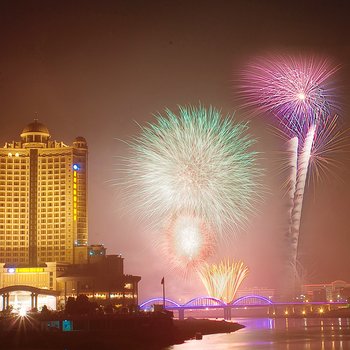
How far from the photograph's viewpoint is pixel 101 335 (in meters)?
118

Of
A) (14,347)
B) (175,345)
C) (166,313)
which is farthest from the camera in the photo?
(166,313)

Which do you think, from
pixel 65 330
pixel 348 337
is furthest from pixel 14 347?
pixel 348 337

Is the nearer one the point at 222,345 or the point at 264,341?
the point at 222,345

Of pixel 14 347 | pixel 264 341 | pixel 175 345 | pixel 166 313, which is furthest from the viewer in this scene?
pixel 166 313

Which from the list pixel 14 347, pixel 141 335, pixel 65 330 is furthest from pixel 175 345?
pixel 14 347

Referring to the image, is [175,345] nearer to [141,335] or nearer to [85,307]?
[141,335]

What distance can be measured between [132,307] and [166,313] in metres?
11.1

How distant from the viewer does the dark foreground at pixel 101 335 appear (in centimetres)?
10844

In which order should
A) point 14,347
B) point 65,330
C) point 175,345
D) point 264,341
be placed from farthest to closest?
point 264,341
point 175,345
point 65,330
point 14,347

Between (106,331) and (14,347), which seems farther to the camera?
(106,331)

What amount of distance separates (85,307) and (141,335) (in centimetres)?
1843

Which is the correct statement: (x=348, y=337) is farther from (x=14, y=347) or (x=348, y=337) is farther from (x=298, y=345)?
(x=14, y=347)

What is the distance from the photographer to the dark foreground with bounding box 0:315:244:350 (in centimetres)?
10844

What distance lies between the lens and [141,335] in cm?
12619
